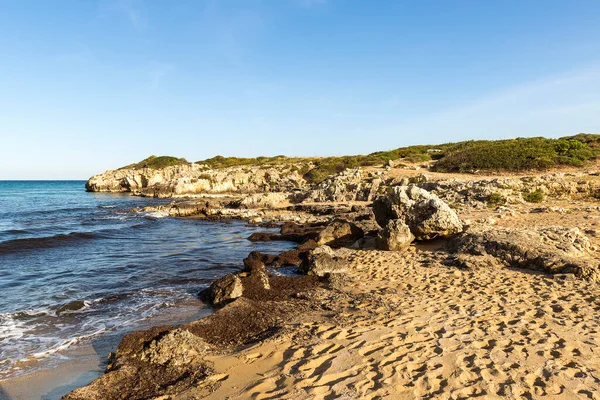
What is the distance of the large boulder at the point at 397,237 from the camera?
14508 millimetres

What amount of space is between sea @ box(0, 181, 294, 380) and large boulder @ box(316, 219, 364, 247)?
8.66 ft

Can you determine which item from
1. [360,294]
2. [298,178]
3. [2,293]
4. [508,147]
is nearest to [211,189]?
[298,178]

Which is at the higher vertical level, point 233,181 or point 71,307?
point 233,181

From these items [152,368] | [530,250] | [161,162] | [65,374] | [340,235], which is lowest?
[65,374]

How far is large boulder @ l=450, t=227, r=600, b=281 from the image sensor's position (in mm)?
10242

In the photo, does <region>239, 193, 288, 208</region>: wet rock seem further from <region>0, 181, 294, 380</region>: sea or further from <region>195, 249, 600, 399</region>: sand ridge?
<region>195, 249, 600, 399</region>: sand ridge

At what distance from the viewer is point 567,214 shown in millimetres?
17484

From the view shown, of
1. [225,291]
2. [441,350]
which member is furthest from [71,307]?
[441,350]

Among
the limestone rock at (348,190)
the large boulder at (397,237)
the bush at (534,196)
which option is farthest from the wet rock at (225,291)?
the limestone rock at (348,190)

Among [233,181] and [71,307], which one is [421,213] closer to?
[71,307]

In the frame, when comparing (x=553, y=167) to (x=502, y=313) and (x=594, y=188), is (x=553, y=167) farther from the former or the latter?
(x=502, y=313)

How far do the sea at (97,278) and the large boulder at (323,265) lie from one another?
3.76 meters

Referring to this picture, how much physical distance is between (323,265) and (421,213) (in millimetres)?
5517

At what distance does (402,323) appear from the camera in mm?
7367
